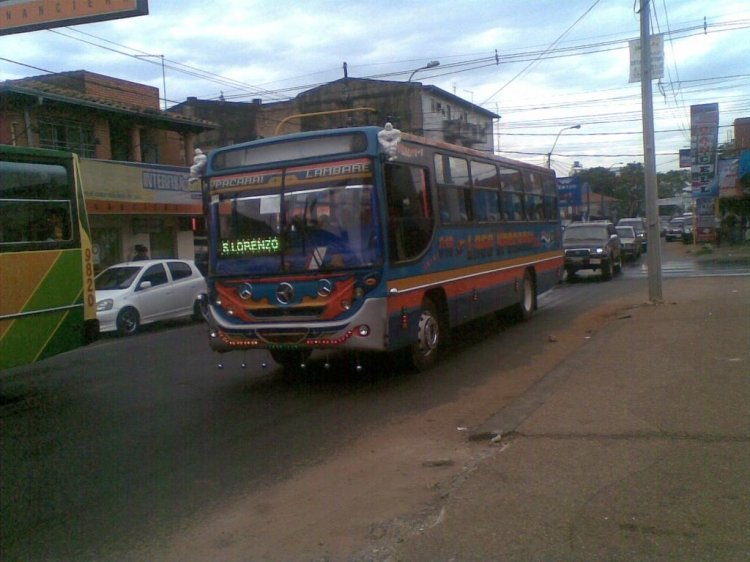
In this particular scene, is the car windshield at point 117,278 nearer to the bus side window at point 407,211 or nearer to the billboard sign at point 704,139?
the bus side window at point 407,211

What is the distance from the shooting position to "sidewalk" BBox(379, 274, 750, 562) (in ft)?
15.5

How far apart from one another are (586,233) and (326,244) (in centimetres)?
1958

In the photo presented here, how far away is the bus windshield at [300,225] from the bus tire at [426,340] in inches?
67.0

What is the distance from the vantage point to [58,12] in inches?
496

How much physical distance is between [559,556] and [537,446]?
215 cm

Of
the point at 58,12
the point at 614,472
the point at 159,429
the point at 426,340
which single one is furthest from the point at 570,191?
the point at 614,472

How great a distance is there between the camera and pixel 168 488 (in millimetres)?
6332

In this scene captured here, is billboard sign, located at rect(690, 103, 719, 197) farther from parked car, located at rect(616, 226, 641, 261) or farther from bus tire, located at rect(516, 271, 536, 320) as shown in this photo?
bus tire, located at rect(516, 271, 536, 320)

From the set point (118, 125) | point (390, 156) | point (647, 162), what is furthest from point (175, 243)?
point (390, 156)

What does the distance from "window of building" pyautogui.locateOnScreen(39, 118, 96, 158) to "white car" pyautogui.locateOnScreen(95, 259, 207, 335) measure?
8.85m

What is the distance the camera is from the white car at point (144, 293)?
16531 millimetres

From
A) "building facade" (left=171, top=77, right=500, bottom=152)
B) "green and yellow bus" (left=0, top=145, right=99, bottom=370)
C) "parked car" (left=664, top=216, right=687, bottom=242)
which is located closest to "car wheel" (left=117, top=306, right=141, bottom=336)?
"green and yellow bus" (left=0, top=145, right=99, bottom=370)

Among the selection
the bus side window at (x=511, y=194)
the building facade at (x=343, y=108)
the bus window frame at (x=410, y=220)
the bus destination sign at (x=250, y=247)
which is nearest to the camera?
the bus window frame at (x=410, y=220)

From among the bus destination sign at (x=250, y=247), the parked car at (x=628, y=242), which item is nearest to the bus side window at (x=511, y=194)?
the bus destination sign at (x=250, y=247)
